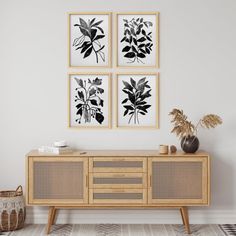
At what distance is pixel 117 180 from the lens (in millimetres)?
4523

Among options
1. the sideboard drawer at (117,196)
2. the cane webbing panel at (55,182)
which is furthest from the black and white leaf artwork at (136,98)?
the cane webbing panel at (55,182)

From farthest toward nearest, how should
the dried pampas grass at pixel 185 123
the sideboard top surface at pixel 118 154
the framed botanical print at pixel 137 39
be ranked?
1. the framed botanical print at pixel 137 39
2. the dried pampas grass at pixel 185 123
3. the sideboard top surface at pixel 118 154

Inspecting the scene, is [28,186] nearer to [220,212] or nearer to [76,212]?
[76,212]

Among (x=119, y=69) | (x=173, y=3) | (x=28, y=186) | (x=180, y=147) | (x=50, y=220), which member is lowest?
(x=50, y=220)

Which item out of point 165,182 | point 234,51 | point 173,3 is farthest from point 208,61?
point 165,182

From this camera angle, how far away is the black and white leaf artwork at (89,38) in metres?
4.84

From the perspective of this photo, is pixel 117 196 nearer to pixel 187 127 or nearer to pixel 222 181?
pixel 187 127

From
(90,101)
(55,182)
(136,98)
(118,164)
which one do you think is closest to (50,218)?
(55,182)

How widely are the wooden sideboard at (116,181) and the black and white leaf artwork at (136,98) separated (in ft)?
1.69

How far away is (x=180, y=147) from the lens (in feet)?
16.0

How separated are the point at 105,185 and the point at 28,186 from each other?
0.67m

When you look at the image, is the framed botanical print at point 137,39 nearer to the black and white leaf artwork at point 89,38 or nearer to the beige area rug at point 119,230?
the black and white leaf artwork at point 89,38

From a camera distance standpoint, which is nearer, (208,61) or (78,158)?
(78,158)

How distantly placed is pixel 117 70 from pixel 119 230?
4.82 feet
